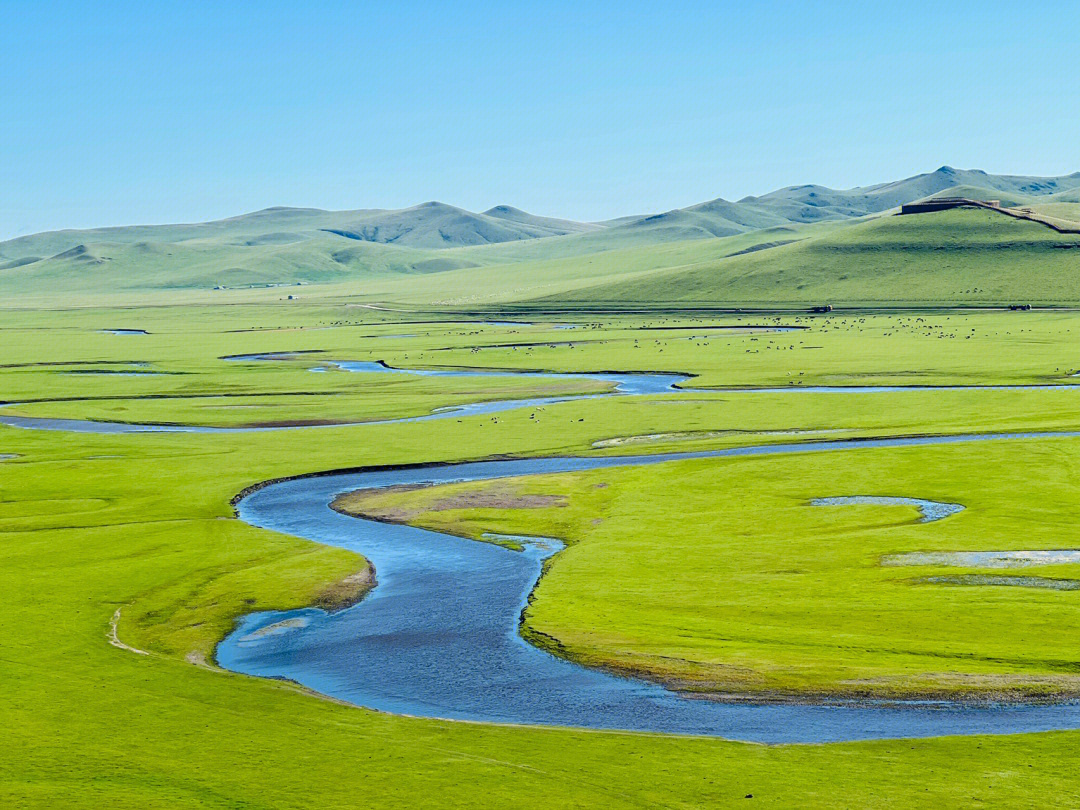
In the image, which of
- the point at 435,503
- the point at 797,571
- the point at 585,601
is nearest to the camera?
the point at 585,601

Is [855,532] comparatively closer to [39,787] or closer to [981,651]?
[981,651]

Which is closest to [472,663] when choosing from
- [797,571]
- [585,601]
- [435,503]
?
[585,601]

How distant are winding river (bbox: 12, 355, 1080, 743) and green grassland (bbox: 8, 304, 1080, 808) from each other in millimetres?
1386

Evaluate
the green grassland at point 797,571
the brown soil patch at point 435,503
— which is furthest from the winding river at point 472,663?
the brown soil patch at point 435,503

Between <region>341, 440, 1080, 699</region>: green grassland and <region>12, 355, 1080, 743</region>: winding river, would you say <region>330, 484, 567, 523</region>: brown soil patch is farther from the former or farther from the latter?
<region>12, 355, 1080, 743</region>: winding river

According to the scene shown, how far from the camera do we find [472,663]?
144ft

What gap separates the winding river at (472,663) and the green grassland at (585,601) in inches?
54.6

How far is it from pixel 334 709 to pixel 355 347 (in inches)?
6162

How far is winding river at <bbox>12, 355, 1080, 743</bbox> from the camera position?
37.3 meters

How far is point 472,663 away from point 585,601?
799cm

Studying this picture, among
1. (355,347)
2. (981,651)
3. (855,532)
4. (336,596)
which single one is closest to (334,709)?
(336,596)

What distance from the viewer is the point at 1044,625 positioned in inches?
1763

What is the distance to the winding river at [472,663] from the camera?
37.3 m

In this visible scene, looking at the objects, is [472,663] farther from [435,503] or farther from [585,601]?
[435,503]
